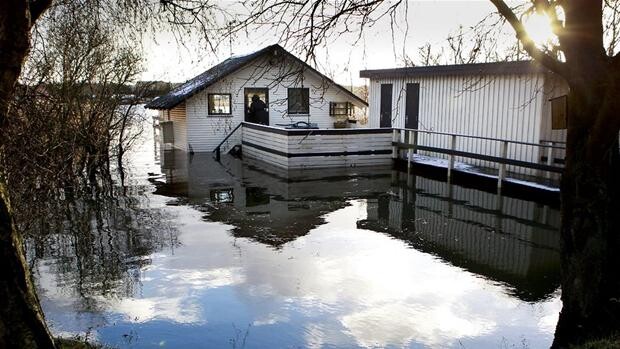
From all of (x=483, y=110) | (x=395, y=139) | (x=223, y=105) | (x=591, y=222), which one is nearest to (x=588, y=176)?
(x=591, y=222)

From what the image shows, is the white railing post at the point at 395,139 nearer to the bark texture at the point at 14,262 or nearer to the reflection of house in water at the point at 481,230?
the reflection of house in water at the point at 481,230

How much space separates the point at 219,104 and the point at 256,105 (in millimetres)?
1639

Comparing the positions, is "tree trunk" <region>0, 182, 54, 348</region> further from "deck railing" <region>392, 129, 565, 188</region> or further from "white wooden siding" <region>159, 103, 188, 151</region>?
"white wooden siding" <region>159, 103, 188, 151</region>

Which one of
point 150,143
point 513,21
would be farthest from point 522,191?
point 150,143

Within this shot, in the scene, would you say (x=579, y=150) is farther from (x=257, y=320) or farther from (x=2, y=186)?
(x=2, y=186)

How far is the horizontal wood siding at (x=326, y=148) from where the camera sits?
18.5m

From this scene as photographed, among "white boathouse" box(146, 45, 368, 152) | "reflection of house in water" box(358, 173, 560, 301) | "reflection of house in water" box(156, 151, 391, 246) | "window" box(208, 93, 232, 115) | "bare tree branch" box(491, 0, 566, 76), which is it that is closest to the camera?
"bare tree branch" box(491, 0, 566, 76)

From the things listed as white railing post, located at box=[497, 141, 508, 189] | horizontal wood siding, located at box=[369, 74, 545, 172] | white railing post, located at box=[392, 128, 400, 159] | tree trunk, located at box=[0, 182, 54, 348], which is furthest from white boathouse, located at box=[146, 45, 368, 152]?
tree trunk, located at box=[0, 182, 54, 348]

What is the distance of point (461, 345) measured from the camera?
5676mm

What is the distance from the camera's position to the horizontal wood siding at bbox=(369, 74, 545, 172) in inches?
580

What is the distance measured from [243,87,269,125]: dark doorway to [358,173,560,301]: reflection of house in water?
10.4 m

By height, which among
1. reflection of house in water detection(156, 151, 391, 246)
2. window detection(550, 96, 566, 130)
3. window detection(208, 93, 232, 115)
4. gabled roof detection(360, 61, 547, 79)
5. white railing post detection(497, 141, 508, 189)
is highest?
gabled roof detection(360, 61, 547, 79)

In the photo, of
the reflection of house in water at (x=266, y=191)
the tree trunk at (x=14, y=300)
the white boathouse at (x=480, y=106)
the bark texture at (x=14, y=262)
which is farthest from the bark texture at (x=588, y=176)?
the white boathouse at (x=480, y=106)

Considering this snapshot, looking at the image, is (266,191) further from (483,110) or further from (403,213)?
(483,110)
